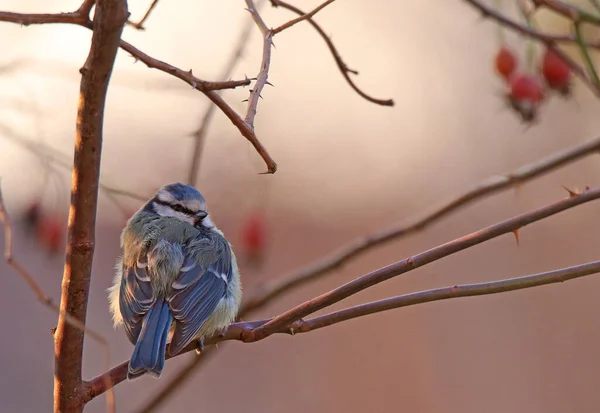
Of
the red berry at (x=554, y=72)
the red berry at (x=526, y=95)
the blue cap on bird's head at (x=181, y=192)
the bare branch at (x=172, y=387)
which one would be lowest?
the bare branch at (x=172, y=387)

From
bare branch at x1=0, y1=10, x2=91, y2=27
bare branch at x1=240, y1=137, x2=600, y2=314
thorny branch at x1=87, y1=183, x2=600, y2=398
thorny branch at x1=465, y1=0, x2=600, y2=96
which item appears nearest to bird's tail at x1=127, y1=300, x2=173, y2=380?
bare branch at x1=240, y1=137, x2=600, y2=314

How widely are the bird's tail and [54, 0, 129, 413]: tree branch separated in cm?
32

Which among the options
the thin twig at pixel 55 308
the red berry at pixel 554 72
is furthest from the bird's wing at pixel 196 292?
the red berry at pixel 554 72

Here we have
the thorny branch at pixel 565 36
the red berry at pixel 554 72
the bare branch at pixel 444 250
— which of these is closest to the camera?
the bare branch at pixel 444 250

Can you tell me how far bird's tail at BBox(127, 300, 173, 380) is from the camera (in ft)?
6.97

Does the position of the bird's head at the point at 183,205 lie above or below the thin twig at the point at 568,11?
below

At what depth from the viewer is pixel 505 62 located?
2.97m

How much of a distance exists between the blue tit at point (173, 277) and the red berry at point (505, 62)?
123cm

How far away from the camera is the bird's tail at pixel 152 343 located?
212 cm

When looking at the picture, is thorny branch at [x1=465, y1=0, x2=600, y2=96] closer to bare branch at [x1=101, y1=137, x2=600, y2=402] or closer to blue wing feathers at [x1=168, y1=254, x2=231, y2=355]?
bare branch at [x1=101, y1=137, x2=600, y2=402]

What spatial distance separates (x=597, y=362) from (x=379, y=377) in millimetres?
1599

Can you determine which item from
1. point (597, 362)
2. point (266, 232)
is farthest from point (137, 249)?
point (597, 362)

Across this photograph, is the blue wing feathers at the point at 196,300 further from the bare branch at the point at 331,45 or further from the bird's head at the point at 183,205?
the bare branch at the point at 331,45

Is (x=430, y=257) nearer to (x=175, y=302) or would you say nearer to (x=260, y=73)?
(x=260, y=73)
